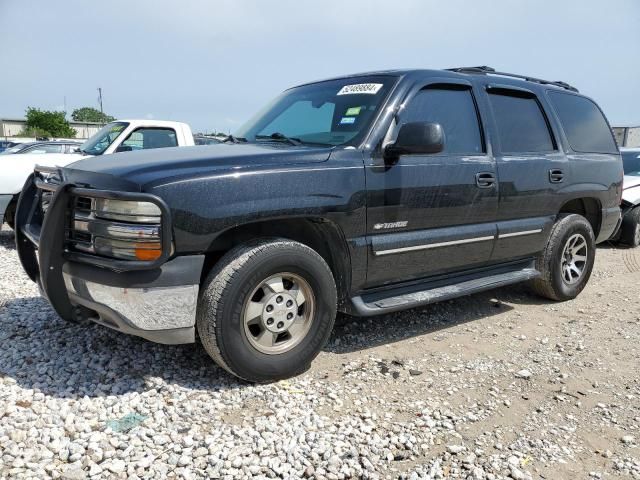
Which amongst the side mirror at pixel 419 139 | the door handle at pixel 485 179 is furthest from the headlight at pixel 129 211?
the door handle at pixel 485 179

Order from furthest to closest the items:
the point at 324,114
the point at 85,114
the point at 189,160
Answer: the point at 85,114, the point at 324,114, the point at 189,160

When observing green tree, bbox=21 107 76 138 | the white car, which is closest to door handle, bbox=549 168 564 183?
the white car

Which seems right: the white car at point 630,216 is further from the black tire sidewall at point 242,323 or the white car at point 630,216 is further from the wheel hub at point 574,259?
the black tire sidewall at point 242,323

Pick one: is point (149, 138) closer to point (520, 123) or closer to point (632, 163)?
point (520, 123)

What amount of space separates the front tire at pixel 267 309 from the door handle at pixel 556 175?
2.44 m

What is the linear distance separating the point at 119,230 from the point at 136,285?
0.96 feet

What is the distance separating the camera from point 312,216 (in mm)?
3090

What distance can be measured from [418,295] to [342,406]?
1111 millimetres

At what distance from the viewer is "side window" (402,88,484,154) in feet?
12.1

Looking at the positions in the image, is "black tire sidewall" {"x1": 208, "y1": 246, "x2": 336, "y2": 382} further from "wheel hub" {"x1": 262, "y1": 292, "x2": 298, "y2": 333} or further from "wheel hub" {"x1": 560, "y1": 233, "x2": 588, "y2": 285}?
"wheel hub" {"x1": 560, "y1": 233, "x2": 588, "y2": 285}

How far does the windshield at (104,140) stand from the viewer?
7562mm

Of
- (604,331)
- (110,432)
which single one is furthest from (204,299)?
(604,331)

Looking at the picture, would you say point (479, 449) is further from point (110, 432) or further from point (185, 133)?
point (185, 133)

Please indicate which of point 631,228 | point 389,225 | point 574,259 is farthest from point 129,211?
point 631,228
